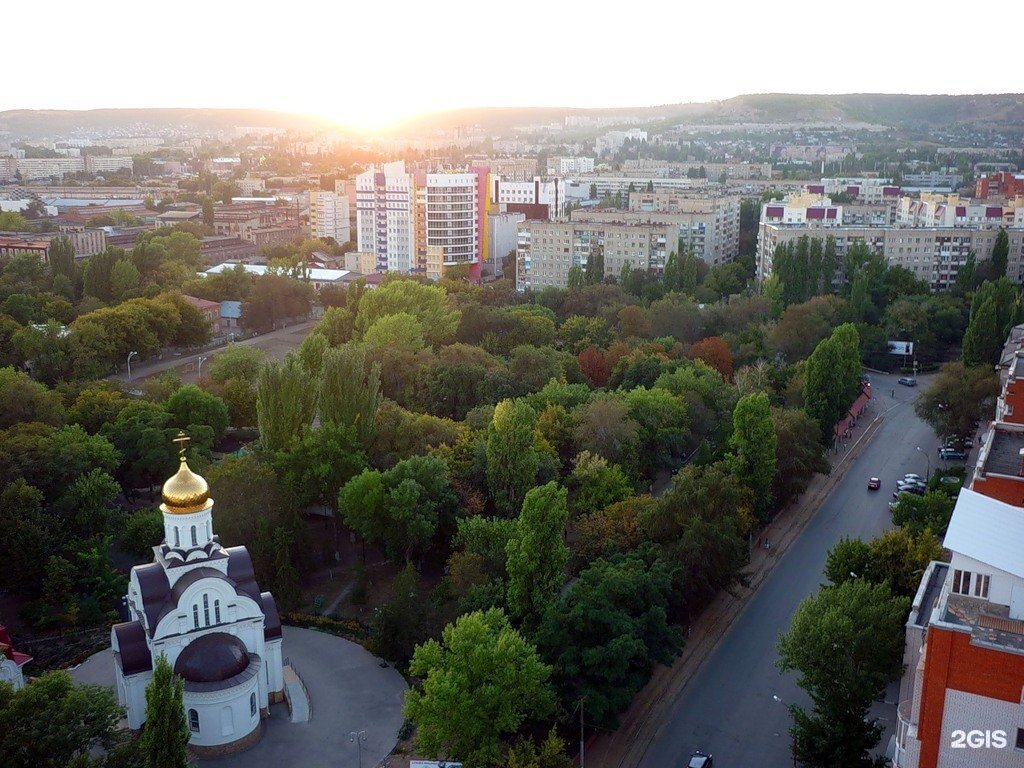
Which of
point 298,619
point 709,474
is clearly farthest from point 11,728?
point 709,474

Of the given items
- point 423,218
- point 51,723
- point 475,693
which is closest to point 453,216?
point 423,218

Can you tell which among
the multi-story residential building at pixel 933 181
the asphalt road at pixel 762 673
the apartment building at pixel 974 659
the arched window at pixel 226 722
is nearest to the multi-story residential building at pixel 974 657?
the apartment building at pixel 974 659

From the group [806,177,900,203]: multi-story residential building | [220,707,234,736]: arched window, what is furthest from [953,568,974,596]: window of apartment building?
[806,177,900,203]: multi-story residential building

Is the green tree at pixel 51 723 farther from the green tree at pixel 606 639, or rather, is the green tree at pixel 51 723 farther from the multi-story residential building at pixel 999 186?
the multi-story residential building at pixel 999 186

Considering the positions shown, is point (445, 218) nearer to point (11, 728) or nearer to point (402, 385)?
point (402, 385)

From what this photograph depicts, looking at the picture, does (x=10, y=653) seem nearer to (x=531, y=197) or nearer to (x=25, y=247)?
(x=25, y=247)
